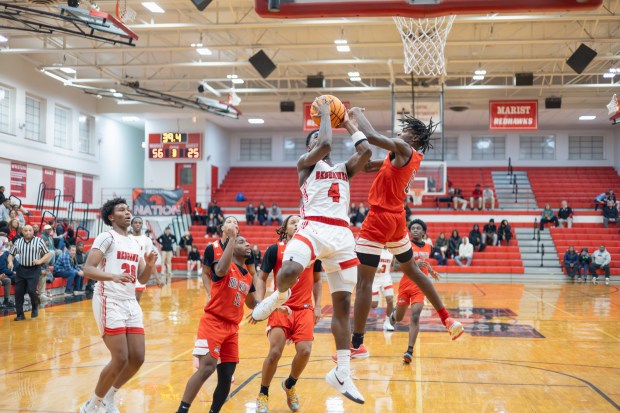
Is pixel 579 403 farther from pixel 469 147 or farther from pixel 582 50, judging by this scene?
pixel 469 147

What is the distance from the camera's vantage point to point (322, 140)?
16.1 feet

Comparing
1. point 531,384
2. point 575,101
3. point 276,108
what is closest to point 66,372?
point 531,384

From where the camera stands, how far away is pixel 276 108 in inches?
1206

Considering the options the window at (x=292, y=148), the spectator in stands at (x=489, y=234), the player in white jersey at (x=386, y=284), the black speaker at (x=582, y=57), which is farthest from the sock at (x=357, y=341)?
the window at (x=292, y=148)

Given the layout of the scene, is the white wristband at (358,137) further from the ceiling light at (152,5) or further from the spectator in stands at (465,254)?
the spectator in stands at (465,254)

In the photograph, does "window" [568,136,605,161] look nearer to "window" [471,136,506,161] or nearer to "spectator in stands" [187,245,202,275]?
Result: "window" [471,136,506,161]

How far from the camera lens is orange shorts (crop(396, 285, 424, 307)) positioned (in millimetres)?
8836

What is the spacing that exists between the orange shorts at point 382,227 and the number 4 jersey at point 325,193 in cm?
79

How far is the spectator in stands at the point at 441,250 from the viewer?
952 inches

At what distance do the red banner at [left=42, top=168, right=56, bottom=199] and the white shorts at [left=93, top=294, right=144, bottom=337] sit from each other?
74.3 feet

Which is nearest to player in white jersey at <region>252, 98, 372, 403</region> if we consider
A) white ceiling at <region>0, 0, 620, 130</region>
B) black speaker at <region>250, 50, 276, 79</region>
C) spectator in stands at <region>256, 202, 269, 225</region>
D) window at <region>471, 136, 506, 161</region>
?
white ceiling at <region>0, 0, 620, 130</region>

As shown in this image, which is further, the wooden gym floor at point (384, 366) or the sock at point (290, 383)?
the wooden gym floor at point (384, 366)

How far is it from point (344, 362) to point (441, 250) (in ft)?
65.0

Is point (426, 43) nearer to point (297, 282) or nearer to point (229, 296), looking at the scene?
point (297, 282)
